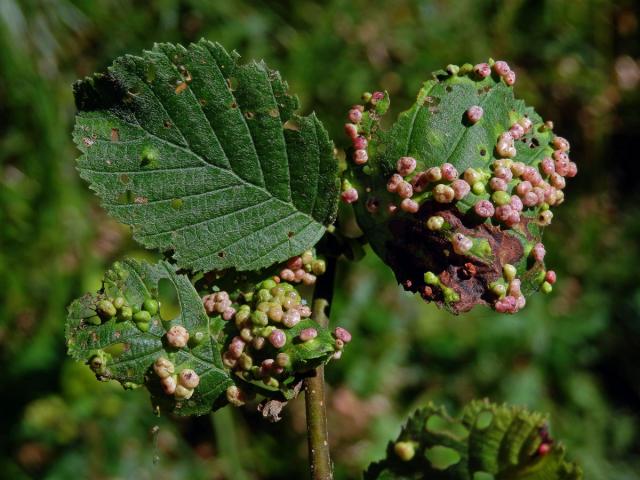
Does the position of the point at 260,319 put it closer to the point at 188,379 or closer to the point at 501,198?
the point at 188,379

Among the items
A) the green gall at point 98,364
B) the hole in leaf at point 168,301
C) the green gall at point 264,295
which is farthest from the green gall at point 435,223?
the hole in leaf at point 168,301

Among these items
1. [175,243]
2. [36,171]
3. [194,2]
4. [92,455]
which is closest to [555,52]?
[194,2]

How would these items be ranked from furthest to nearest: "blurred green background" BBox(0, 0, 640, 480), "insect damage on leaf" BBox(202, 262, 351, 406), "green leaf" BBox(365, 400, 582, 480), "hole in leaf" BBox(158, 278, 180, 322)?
"blurred green background" BBox(0, 0, 640, 480) → "hole in leaf" BBox(158, 278, 180, 322) → "green leaf" BBox(365, 400, 582, 480) → "insect damage on leaf" BBox(202, 262, 351, 406)

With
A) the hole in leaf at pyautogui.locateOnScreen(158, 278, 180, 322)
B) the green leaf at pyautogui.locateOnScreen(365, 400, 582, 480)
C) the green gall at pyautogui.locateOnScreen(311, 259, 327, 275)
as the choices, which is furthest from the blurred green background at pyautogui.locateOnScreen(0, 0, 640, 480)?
the green gall at pyautogui.locateOnScreen(311, 259, 327, 275)

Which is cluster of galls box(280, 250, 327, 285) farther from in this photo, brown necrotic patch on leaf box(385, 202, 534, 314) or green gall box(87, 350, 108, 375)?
green gall box(87, 350, 108, 375)

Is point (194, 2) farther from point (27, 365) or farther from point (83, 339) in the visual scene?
point (83, 339)

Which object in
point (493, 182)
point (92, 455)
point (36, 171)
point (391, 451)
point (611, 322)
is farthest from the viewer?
point (611, 322)

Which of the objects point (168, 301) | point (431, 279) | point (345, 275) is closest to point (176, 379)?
point (431, 279)
